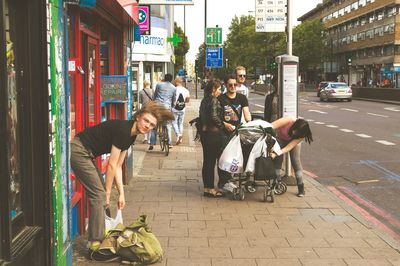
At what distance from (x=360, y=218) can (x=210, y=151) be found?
2251mm

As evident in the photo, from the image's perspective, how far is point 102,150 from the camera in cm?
502

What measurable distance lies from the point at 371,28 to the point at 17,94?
8292cm

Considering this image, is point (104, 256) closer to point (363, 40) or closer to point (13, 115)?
point (13, 115)

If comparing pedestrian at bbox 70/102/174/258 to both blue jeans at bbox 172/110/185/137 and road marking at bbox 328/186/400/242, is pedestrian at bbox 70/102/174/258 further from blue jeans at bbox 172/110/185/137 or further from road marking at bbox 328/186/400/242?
blue jeans at bbox 172/110/185/137

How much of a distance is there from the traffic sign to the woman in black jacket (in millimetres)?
22664

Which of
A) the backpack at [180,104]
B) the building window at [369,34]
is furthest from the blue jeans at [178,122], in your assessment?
the building window at [369,34]

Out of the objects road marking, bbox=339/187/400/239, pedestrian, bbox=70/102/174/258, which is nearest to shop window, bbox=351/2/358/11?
road marking, bbox=339/187/400/239

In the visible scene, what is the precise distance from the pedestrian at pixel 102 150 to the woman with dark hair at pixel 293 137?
9.34 ft

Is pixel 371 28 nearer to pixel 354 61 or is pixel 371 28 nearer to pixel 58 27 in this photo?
A: pixel 354 61

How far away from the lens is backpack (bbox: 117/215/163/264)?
4.88 meters

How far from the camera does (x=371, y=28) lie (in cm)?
8075

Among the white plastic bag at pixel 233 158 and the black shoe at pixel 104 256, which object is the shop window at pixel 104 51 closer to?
the white plastic bag at pixel 233 158

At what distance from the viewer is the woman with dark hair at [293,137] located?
24.4ft

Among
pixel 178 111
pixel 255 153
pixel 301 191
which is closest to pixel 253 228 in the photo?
pixel 255 153
